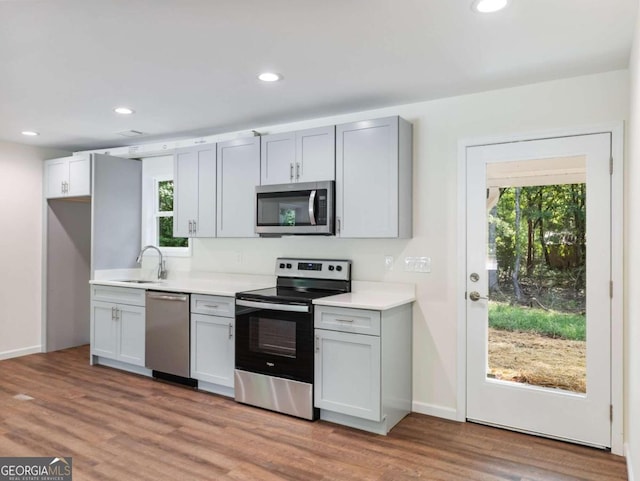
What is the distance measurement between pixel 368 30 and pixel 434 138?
1.31 m

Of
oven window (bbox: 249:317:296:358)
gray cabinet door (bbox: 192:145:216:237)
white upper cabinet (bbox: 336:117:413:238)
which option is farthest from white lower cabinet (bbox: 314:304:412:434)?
gray cabinet door (bbox: 192:145:216:237)

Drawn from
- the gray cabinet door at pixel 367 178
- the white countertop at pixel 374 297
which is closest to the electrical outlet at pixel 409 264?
the white countertop at pixel 374 297

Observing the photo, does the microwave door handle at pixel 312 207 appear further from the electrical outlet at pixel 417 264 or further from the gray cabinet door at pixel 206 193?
the gray cabinet door at pixel 206 193

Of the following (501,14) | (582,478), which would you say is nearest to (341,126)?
(501,14)

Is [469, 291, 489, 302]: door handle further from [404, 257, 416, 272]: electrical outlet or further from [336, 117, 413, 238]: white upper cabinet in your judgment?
[336, 117, 413, 238]: white upper cabinet

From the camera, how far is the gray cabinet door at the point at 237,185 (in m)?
3.97

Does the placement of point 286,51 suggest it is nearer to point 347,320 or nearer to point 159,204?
point 347,320

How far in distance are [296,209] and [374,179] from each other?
705mm

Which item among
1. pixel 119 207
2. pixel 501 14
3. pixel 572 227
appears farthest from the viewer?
pixel 119 207

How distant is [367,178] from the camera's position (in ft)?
11.1

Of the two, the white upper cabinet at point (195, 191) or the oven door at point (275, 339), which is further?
the white upper cabinet at point (195, 191)

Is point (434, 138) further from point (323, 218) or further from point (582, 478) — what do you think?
point (582, 478)

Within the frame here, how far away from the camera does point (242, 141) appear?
4.02 metres

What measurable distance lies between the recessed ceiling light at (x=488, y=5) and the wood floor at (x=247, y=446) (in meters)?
2.42
